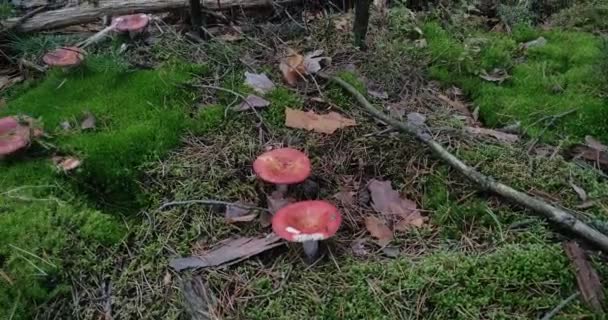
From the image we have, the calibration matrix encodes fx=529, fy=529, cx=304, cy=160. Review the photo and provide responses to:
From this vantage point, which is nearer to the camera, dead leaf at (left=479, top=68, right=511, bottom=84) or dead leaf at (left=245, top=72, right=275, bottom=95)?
dead leaf at (left=245, top=72, right=275, bottom=95)

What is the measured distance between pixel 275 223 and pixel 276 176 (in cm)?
31

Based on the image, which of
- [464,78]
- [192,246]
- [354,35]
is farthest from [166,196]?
[464,78]

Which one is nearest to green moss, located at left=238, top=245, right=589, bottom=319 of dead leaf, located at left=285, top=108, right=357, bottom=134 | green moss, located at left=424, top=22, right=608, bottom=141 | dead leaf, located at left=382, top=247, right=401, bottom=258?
dead leaf, located at left=382, top=247, right=401, bottom=258

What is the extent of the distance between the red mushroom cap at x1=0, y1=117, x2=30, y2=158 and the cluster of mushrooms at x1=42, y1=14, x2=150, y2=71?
761mm

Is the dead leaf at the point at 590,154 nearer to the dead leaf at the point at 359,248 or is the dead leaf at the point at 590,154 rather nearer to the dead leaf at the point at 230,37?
the dead leaf at the point at 359,248

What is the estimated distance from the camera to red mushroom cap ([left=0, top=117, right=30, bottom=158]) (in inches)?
114

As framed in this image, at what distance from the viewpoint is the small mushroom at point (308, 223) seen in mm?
2297

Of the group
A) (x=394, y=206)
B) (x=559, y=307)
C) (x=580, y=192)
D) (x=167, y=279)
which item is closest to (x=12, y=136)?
(x=167, y=279)

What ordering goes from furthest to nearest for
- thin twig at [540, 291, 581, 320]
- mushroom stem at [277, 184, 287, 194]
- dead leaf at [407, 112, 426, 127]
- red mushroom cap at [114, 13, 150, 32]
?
red mushroom cap at [114, 13, 150, 32]
dead leaf at [407, 112, 426, 127]
mushroom stem at [277, 184, 287, 194]
thin twig at [540, 291, 581, 320]

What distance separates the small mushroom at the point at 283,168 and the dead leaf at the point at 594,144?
5.44ft

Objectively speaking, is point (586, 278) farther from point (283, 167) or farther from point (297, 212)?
point (283, 167)

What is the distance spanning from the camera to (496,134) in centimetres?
316

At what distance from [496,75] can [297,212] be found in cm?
212

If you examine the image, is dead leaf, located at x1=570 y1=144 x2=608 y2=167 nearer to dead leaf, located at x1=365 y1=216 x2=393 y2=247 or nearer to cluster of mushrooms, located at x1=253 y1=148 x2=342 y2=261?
dead leaf, located at x1=365 y1=216 x2=393 y2=247
